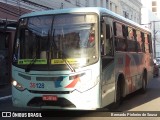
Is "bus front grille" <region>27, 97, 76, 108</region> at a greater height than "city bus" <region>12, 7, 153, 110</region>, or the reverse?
"city bus" <region>12, 7, 153, 110</region>

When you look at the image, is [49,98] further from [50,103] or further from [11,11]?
[11,11]

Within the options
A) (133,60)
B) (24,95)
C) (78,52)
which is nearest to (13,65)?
(24,95)

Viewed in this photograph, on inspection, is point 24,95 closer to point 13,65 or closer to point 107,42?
point 13,65

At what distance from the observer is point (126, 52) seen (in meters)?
13.5

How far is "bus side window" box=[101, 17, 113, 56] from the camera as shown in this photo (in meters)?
10.3

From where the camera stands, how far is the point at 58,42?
1020 cm

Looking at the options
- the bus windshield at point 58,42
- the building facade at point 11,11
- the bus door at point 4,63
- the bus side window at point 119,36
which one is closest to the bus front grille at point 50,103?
the bus windshield at point 58,42

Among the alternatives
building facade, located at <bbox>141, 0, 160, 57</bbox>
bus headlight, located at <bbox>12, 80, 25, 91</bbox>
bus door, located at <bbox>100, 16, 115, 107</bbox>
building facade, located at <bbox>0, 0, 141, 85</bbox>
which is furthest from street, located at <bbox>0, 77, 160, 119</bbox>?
building facade, located at <bbox>141, 0, 160, 57</bbox>

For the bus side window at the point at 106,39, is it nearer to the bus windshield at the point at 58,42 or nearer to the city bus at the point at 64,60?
the city bus at the point at 64,60

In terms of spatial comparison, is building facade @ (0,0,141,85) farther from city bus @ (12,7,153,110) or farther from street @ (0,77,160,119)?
city bus @ (12,7,153,110)

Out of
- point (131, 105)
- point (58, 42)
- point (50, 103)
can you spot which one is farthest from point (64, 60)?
point (131, 105)

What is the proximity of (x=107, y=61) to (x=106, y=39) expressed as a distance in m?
0.59

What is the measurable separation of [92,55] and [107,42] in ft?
3.35

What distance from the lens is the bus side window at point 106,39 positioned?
1028cm
